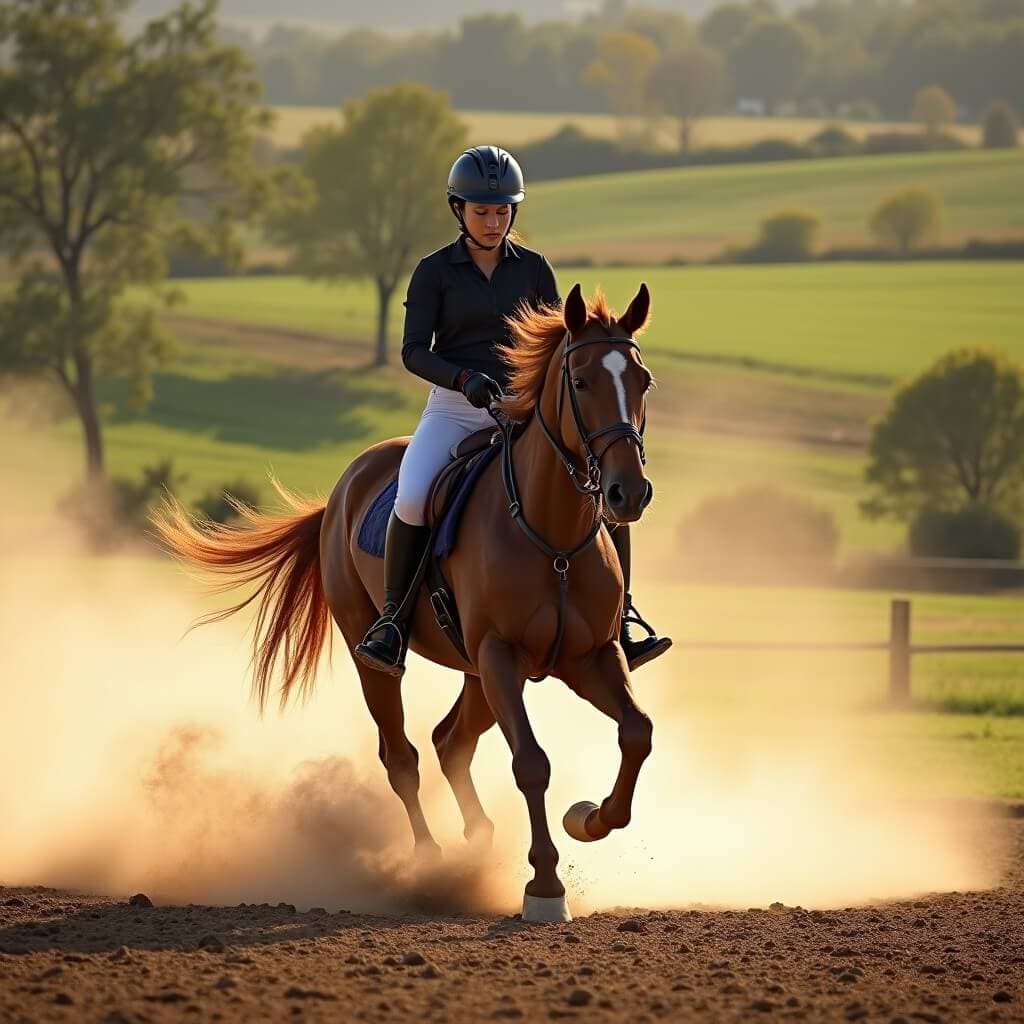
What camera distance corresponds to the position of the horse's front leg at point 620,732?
7.23 m

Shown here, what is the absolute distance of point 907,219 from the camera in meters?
73.8

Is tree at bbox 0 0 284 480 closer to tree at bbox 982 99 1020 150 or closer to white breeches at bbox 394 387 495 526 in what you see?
white breeches at bbox 394 387 495 526

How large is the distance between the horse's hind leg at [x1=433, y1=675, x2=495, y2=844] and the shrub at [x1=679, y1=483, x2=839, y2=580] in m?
26.3

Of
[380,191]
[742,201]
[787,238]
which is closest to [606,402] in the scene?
[380,191]

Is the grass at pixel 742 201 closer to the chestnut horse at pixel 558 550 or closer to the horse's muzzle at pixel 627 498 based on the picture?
the chestnut horse at pixel 558 550

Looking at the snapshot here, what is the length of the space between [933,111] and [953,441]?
61.8 metres

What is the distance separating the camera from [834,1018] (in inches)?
218

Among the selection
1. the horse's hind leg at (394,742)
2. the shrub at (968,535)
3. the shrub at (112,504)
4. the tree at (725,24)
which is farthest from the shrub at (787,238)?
the horse's hind leg at (394,742)

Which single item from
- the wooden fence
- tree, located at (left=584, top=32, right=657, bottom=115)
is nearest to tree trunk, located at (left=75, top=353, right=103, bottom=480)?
the wooden fence

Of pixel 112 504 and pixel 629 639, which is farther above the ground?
pixel 112 504

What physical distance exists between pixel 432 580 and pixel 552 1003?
2876mm

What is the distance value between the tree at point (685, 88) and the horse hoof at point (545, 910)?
95.6 metres

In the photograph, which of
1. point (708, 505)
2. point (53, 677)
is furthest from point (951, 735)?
point (708, 505)

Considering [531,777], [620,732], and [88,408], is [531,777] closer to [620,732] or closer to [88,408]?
[620,732]
